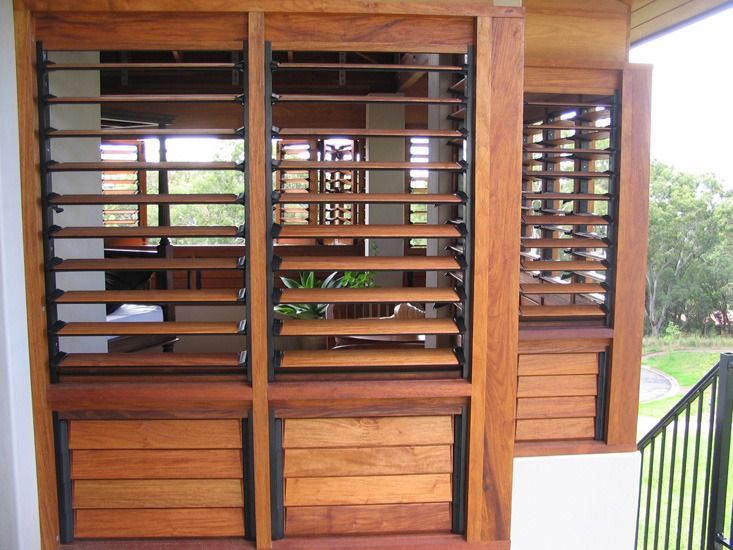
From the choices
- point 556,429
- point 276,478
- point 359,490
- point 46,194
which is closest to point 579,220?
point 556,429

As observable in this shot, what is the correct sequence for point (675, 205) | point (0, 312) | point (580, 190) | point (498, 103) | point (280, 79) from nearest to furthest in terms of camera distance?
point (0, 312) → point (498, 103) → point (580, 190) → point (280, 79) → point (675, 205)

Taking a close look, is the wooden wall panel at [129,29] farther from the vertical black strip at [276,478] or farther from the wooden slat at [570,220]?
the wooden slat at [570,220]

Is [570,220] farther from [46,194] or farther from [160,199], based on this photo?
[46,194]

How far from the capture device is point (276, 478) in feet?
7.14

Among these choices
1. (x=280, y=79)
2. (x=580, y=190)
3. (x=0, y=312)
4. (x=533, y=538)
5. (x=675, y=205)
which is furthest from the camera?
(x=675, y=205)

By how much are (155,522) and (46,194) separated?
0.99 meters

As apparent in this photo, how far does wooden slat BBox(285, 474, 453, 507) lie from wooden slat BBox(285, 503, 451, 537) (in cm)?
2

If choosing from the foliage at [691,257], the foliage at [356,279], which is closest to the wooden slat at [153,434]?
the foliage at [356,279]

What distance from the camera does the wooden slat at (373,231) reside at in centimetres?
214

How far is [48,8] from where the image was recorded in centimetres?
203

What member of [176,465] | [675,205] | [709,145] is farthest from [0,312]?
[709,145]

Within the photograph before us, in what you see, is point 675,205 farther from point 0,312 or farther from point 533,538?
point 0,312

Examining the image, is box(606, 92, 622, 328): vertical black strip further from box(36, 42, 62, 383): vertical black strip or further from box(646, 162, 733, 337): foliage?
box(646, 162, 733, 337): foliage

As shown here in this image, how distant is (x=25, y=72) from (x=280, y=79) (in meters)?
5.12
